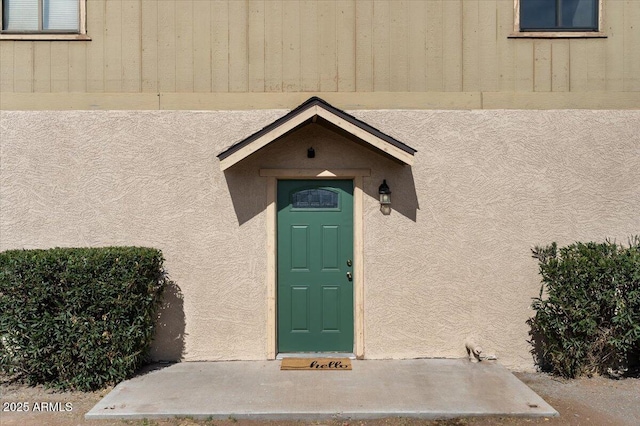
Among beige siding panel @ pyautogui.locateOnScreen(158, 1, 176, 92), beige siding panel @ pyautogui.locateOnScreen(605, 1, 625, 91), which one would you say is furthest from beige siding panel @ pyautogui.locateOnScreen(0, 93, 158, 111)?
beige siding panel @ pyautogui.locateOnScreen(605, 1, 625, 91)

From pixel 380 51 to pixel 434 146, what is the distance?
4.81 ft

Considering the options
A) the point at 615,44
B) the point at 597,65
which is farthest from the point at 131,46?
the point at 615,44

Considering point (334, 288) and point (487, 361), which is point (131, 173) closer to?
point (334, 288)

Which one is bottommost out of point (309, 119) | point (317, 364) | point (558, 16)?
point (317, 364)

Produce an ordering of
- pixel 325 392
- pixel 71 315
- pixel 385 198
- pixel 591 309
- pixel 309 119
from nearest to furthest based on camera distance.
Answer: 1. pixel 325 392
2. pixel 71 315
3. pixel 591 309
4. pixel 309 119
5. pixel 385 198

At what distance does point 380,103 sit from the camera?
19.2 feet

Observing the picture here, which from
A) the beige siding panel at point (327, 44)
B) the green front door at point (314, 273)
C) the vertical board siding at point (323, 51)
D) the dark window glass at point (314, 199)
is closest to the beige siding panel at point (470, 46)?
the vertical board siding at point (323, 51)

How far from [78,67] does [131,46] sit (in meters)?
0.76

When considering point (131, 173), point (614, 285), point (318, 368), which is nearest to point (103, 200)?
point (131, 173)

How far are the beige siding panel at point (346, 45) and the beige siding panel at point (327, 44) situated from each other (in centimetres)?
4

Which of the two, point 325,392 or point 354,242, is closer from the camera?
point 325,392

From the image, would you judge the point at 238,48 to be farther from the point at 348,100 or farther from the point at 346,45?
the point at 348,100

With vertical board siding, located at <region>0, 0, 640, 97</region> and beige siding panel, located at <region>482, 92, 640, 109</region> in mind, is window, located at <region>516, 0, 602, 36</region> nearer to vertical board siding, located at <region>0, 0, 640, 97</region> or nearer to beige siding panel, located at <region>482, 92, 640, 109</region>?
vertical board siding, located at <region>0, 0, 640, 97</region>

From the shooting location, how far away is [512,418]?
4.27 meters
